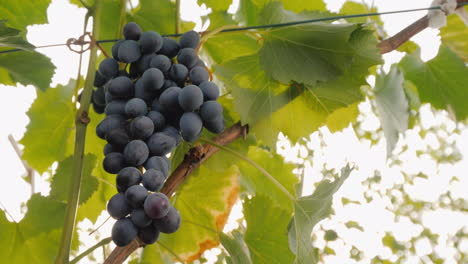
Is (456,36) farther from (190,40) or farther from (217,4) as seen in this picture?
(190,40)

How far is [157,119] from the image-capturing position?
612 mm

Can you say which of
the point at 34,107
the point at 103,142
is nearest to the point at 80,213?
the point at 103,142

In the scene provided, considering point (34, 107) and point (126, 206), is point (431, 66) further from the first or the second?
point (34, 107)

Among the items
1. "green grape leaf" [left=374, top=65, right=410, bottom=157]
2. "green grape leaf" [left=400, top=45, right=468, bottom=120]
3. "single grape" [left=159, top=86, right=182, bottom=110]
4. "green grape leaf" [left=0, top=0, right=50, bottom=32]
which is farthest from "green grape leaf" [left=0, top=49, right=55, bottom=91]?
"green grape leaf" [left=400, top=45, right=468, bottom=120]

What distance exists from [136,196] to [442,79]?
37.5 inches

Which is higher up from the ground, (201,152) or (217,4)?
(217,4)

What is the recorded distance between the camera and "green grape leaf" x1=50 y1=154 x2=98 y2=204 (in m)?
0.87

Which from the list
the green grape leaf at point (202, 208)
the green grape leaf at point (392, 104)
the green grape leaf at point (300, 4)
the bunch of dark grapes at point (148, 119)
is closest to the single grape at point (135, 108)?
the bunch of dark grapes at point (148, 119)

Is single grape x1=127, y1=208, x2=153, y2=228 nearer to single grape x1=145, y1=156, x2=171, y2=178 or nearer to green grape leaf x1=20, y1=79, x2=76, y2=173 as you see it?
single grape x1=145, y1=156, x2=171, y2=178

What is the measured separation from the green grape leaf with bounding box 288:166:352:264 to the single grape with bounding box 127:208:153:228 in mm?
319

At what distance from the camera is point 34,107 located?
1160 millimetres

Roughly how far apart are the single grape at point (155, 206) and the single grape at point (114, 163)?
10 cm

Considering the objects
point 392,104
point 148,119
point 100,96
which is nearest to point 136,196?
point 148,119

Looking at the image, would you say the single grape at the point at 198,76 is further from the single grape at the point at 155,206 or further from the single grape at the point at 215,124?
the single grape at the point at 155,206
